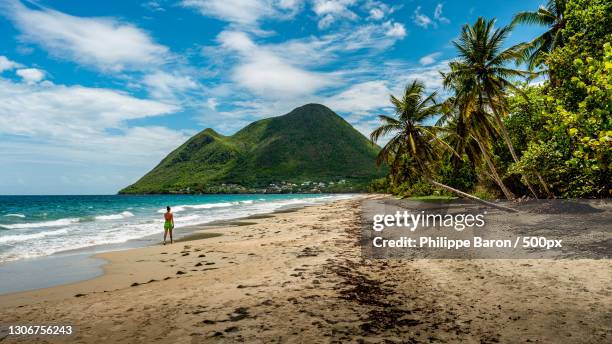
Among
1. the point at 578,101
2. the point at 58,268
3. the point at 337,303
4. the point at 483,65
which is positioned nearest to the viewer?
the point at 337,303

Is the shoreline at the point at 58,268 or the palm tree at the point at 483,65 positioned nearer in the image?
the shoreline at the point at 58,268

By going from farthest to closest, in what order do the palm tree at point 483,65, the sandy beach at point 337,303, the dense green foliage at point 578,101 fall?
the palm tree at point 483,65 → the dense green foliage at point 578,101 → the sandy beach at point 337,303

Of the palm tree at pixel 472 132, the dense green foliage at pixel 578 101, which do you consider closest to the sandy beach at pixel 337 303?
the dense green foliage at pixel 578 101

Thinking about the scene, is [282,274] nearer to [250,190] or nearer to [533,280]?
[533,280]

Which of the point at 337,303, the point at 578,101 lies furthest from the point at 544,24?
the point at 337,303

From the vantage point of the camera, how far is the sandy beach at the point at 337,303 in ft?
16.1

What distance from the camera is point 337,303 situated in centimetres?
625

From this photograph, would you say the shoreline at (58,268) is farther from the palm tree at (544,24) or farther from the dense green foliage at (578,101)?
the palm tree at (544,24)

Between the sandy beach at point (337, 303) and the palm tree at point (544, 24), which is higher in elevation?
the palm tree at point (544, 24)

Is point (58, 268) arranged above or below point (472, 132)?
below

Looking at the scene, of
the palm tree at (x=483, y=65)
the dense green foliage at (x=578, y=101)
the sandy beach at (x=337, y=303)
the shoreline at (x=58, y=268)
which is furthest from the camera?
the palm tree at (x=483, y=65)

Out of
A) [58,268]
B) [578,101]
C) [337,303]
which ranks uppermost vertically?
[578,101]

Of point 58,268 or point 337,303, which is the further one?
point 58,268

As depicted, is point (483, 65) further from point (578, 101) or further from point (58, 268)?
point (58, 268)
